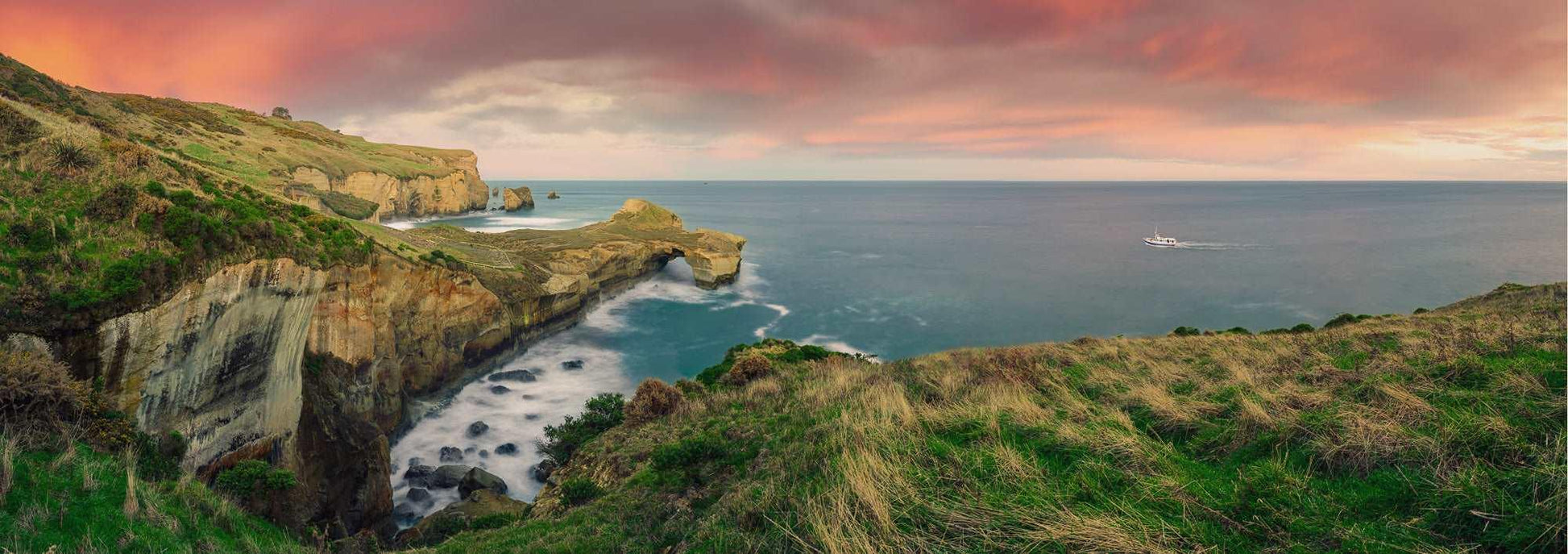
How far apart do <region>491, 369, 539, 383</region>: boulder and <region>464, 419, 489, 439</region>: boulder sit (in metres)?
6.34

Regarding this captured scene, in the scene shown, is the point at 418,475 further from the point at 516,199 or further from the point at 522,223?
the point at 516,199

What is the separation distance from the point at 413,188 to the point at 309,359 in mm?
95952

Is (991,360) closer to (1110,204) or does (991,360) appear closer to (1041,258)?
(1041,258)

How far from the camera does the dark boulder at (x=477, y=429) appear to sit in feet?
90.3

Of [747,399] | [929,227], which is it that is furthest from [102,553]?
[929,227]

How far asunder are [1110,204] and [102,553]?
220 meters

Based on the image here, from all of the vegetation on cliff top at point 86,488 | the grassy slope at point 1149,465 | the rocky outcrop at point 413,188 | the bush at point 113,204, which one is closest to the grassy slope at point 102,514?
the vegetation on cliff top at point 86,488

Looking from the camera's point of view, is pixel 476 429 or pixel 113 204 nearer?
pixel 113 204

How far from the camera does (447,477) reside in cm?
2311

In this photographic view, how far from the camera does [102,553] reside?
243 inches

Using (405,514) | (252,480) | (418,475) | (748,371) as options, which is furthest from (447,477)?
(748,371)

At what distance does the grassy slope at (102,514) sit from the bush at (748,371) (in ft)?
48.9

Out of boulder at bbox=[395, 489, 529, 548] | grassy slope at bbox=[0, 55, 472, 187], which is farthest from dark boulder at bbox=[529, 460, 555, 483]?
grassy slope at bbox=[0, 55, 472, 187]

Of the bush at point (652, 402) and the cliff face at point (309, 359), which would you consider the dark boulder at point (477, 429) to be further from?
the bush at point (652, 402)
